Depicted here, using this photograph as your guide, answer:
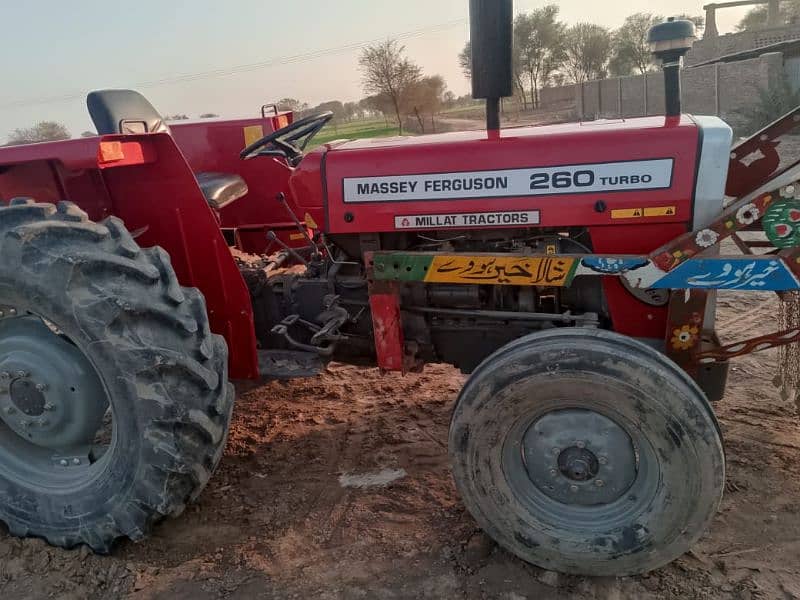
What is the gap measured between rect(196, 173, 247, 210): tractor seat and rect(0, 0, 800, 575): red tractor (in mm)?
701

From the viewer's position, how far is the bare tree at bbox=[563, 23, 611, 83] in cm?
3469

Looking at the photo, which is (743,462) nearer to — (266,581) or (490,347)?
(490,347)

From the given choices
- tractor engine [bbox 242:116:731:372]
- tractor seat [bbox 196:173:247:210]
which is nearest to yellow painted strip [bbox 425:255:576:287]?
tractor engine [bbox 242:116:731:372]

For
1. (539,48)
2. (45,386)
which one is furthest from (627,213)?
(539,48)

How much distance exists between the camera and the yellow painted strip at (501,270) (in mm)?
2322

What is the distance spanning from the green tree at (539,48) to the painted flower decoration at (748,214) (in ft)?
111

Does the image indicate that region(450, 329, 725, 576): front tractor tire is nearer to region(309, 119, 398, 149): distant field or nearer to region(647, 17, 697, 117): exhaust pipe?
region(647, 17, 697, 117): exhaust pipe

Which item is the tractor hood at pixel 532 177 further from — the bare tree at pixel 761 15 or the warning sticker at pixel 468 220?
the bare tree at pixel 761 15

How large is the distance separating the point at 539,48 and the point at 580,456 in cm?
3610

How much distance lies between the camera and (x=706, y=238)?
2.15 m

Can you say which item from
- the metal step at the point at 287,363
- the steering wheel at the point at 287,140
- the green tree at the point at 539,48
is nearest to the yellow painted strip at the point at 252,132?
the steering wheel at the point at 287,140

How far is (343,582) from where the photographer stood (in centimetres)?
228

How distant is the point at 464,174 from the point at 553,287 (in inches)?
21.6

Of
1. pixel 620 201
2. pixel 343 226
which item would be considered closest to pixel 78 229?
pixel 343 226
